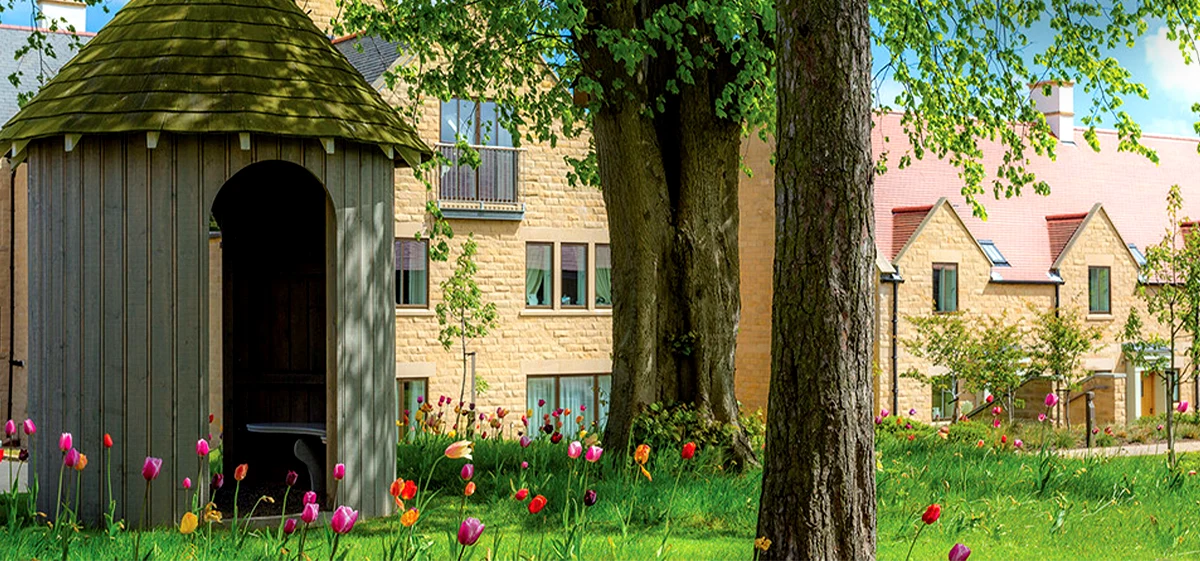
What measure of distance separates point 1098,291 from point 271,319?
32398mm

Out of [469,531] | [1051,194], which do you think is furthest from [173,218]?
[1051,194]

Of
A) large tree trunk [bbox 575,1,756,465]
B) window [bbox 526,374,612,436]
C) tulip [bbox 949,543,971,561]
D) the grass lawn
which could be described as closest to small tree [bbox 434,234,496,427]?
window [bbox 526,374,612,436]

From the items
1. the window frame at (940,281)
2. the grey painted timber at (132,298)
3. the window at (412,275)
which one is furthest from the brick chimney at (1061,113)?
the grey painted timber at (132,298)

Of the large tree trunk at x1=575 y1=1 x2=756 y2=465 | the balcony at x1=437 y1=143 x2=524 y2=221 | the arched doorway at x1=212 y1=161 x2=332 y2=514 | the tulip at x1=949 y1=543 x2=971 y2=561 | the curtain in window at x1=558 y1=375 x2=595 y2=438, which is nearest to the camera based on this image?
the tulip at x1=949 y1=543 x2=971 y2=561

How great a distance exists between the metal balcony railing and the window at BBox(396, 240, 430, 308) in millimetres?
1266

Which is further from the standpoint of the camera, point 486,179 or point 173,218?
point 486,179

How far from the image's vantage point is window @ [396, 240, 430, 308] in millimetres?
29859

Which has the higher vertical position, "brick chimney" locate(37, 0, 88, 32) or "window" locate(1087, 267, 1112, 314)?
"brick chimney" locate(37, 0, 88, 32)

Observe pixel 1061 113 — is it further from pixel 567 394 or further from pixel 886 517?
pixel 886 517

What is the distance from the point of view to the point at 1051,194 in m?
42.3

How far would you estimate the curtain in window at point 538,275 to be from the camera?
31.4 m

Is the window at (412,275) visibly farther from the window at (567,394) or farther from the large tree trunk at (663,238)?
the large tree trunk at (663,238)

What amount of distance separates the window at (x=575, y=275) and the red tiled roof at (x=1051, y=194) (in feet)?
26.7

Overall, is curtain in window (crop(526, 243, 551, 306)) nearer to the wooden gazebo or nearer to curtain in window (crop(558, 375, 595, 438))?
curtain in window (crop(558, 375, 595, 438))
